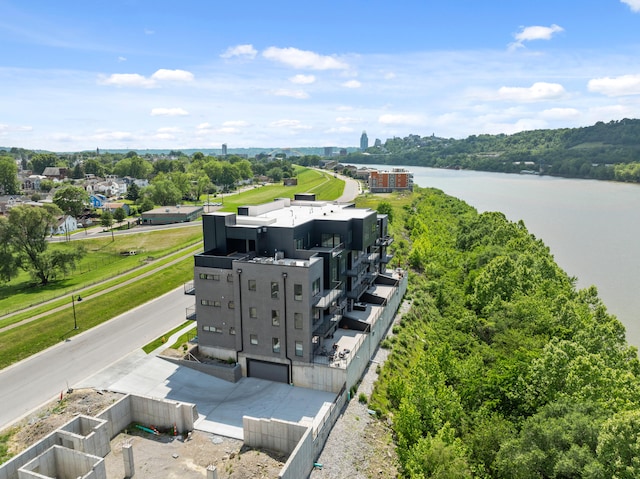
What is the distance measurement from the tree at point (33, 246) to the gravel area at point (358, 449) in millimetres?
48752

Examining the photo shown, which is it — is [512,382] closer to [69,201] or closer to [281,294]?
[281,294]

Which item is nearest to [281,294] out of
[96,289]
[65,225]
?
[96,289]

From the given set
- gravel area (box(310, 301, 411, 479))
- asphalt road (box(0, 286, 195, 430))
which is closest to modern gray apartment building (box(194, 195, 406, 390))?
gravel area (box(310, 301, 411, 479))

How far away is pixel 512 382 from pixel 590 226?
85089mm

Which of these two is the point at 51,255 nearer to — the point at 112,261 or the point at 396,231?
the point at 112,261

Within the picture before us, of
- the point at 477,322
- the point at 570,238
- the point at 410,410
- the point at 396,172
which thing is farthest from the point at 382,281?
the point at 396,172

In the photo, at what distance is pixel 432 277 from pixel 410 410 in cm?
4065

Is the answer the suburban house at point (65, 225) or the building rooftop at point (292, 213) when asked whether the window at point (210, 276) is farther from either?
the suburban house at point (65, 225)

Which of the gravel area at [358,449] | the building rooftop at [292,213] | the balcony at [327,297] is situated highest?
the building rooftop at [292,213]

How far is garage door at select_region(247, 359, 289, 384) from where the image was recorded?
34.7 m

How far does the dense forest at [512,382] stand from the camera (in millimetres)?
23828

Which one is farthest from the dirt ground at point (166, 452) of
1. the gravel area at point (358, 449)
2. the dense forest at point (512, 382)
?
the dense forest at point (512, 382)

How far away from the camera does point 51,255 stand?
62688 mm

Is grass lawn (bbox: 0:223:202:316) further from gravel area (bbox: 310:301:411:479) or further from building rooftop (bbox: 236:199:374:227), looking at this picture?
gravel area (bbox: 310:301:411:479)
